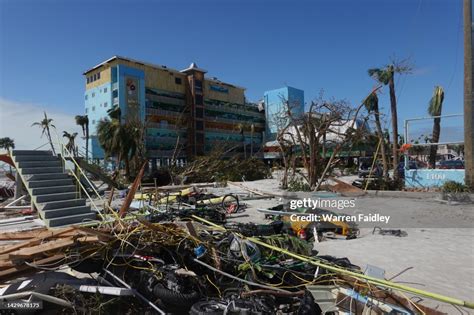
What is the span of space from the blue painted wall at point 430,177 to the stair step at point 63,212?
47.8 ft

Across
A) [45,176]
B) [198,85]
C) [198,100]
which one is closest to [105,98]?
[198,100]

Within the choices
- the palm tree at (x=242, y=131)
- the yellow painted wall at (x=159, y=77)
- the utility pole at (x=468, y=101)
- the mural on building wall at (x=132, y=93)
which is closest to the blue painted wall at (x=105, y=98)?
the mural on building wall at (x=132, y=93)

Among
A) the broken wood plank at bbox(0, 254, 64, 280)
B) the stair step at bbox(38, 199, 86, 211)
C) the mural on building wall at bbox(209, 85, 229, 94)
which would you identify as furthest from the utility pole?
the mural on building wall at bbox(209, 85, 229, 94)

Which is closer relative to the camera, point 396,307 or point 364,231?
point 396,307

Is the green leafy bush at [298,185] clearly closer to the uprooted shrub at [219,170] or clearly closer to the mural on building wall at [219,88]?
the uprooted shrub at [219,170]

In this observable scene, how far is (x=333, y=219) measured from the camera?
353 inches

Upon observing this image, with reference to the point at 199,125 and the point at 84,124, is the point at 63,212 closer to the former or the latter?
the point at 84,124

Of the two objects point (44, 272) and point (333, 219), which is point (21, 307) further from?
point (333, 219)

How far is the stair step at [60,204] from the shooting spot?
9021 mm

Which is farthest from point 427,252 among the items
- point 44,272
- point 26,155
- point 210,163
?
point 210,163

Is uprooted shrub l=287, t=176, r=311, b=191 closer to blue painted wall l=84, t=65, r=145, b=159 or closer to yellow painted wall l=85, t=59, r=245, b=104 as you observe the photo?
blue painted wall l=84, t=65, r=145, b=159

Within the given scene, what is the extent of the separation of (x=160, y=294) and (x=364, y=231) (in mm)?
6636

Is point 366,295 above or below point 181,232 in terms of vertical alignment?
below

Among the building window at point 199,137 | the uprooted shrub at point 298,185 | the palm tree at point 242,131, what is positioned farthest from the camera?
the palm tree at point 242,131
